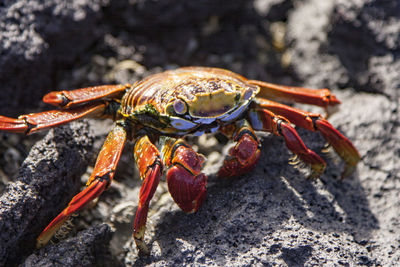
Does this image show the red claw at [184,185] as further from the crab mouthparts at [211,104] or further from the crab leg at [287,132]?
the crab leg at [287,132]

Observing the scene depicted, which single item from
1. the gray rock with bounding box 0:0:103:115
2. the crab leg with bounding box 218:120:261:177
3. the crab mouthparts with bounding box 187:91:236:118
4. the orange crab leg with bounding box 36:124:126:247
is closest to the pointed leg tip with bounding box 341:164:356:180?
the crab leg with bounding box 218:120:261:177

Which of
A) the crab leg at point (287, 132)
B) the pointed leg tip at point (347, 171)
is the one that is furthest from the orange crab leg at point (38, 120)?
the pointed leg tip at point (347, 171)

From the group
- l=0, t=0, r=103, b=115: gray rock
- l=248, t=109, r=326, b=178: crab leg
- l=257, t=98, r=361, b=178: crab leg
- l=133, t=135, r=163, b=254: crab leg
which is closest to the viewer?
l=133, t=135, r=163, b=254: crab leg

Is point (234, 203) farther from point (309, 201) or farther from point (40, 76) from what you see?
point (40, 76)

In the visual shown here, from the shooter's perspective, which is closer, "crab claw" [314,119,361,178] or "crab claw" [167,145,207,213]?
"crab claw" [167,145,207,213]

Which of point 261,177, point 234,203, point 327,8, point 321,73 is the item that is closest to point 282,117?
point 261,177

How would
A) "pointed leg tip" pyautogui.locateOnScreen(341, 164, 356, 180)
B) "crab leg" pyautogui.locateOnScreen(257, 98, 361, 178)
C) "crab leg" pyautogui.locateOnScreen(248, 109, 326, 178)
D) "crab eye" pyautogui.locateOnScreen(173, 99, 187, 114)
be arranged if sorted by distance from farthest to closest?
"pointed leg tip" pyautogui.locateOnScreen(341, 164, 356, 180) < "crab leg" pyautogui.locateOnScreen(257, 98, 361, 178) < "crab leg" pyautogui.locateOnScreen(248, 109, 326, 178) < "crab eye" pyautogui.locateOnScreen(173, 99, 187, 114)

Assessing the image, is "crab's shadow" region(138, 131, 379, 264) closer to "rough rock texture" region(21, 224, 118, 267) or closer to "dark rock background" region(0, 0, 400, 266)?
"dark rock background" region(0, 0, 400, 266)
